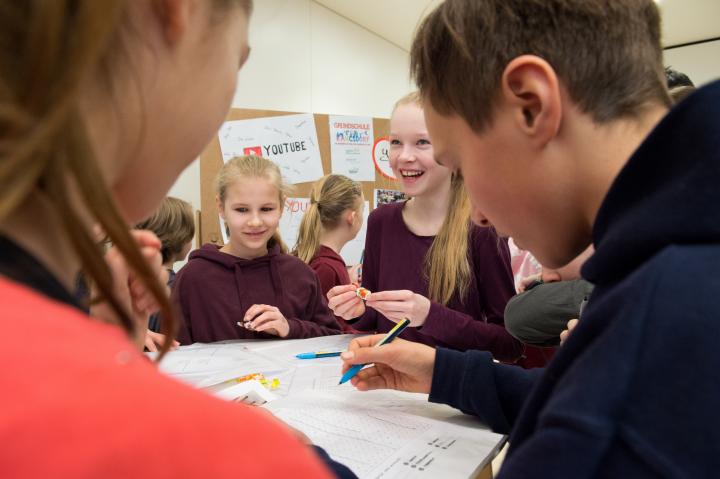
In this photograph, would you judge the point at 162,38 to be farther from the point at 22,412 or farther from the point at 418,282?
the point at 418,282

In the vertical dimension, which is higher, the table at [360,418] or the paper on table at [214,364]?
the table at [360,418]

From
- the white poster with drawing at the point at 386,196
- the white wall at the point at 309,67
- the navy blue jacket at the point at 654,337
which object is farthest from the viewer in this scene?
the white poster with drawing at the point at 386,196

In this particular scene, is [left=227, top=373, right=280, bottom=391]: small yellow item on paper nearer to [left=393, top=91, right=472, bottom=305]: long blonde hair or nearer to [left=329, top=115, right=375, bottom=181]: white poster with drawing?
[left=393, top=91, right=472, bottom=305]: long blonde hair

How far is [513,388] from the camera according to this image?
0.79 meters

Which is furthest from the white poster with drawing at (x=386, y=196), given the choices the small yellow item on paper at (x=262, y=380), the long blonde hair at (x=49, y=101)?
the long blonde hair at (x=49, y=101)

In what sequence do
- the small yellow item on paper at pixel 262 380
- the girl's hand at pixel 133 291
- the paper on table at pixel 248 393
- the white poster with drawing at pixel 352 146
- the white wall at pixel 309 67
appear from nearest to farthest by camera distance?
the girl's hand at pixel 133 291, the paper on table at pixel 248 393, the small yellow item on paper at pixel 262 380, the white wall at pixel 309 67, the white poster with drawing at pixel 352 146

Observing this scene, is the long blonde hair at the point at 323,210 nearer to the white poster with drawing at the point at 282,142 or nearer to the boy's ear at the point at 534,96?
the white poster with drawing at the point at 282,142

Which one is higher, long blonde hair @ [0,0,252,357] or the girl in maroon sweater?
long blonde hair @ [0,0,252,357]

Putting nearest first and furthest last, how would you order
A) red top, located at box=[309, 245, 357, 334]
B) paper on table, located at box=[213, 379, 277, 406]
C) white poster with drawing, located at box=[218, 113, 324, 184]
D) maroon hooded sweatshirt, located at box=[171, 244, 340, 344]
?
1. paper on table, located at box=[213, 379, 277, 406]
2. maroon hooded sweatshirt, located at box=[171, 244, 340, 344]
3. red top, located at box=[309, 245, 357, 334]
4. white poster with drawing, located at box=[218, 113, 324, 184]

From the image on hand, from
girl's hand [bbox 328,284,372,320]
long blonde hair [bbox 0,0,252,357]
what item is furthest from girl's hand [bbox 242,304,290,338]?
long blonde hair [bbox 0,0,252,357]

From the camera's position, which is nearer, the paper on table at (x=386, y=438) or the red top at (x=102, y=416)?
the red top at (x=102, y=416)

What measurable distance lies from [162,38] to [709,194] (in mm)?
376

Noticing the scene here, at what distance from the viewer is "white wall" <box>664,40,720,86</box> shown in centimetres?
407

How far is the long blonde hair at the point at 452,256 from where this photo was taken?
1.38 metres
